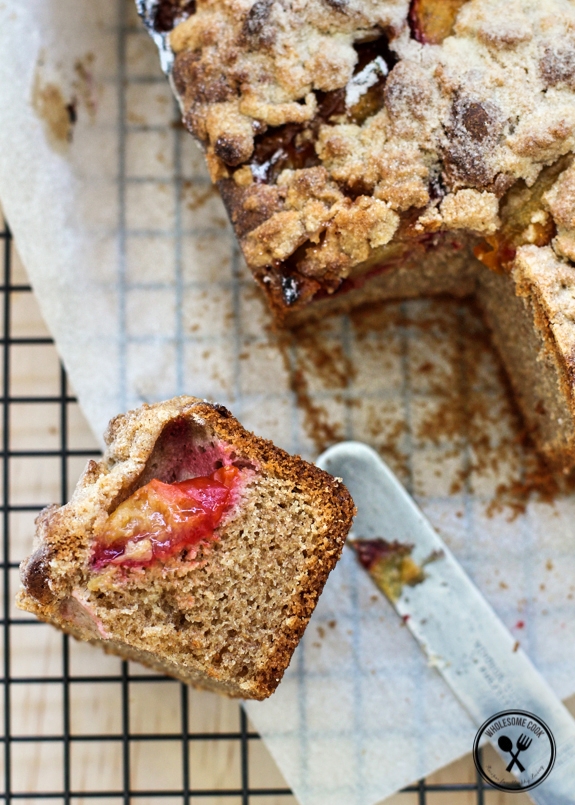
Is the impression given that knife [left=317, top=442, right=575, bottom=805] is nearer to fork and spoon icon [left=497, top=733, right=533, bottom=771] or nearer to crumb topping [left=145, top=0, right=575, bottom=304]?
fork and spoon icon [left=497, top=733, right=533, bottom=771]

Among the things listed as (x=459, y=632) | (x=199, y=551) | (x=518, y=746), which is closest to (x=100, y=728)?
(x=199, y=551)

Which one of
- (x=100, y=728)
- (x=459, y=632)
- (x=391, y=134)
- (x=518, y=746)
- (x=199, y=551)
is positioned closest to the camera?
(x=199, y=551)

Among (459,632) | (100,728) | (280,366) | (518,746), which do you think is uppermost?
(280,366)

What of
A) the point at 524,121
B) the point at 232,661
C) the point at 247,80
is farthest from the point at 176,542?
the point at 524,121

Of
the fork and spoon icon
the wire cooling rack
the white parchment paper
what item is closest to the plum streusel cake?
the white parchment paper

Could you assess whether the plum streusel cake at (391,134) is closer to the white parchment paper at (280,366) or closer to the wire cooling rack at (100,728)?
the white parchment paper at (280,366)

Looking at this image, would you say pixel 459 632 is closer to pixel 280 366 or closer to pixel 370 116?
pixel 280 366
